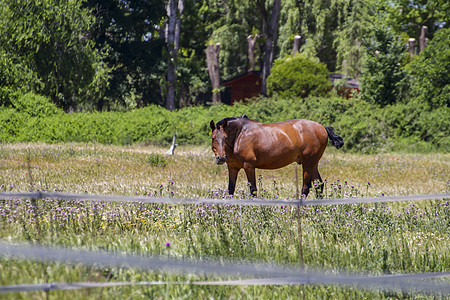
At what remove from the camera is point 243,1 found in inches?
2014

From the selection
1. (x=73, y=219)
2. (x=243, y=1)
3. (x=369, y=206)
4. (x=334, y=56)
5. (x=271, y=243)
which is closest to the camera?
(x=271, y=243)

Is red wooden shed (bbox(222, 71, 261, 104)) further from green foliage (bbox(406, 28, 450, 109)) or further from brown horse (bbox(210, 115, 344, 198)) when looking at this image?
brown horse (bbox(210, 115, 344, 198))

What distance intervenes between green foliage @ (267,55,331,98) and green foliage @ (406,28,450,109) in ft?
26.2

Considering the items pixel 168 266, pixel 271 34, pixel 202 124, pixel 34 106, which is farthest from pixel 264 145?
pixel 271 34

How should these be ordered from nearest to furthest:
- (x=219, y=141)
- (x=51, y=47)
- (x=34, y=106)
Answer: (x=219, y=141)
(x=34, y=106)
(x=51, y=47)

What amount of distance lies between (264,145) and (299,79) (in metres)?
27.3

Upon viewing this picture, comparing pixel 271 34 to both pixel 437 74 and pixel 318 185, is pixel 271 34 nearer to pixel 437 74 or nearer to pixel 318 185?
pixel 437 74

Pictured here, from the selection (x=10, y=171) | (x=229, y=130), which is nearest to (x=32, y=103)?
(x=10, y=171)

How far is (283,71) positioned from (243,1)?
56.5ft

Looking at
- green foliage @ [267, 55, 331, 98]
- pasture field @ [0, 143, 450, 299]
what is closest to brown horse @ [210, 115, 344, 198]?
pasture field @ [0, 143, 450, 299]

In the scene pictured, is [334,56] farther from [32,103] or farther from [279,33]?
[32,103]

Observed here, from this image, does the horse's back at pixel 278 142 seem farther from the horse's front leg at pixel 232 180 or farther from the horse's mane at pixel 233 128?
the horse's front leg at pixel 232 180

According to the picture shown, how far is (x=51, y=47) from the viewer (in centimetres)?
3038

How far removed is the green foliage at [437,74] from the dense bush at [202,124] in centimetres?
121
